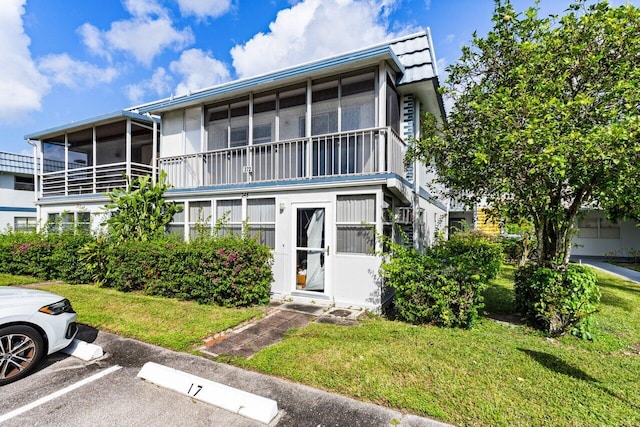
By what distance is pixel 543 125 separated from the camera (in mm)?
4559

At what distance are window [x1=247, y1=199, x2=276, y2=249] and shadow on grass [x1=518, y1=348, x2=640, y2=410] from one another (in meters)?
5.75

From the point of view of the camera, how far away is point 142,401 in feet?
11.3

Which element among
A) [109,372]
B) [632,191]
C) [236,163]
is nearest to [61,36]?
[236,163]

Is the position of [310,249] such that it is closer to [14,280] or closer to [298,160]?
[298,160]

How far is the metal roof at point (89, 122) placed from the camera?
1114 cm

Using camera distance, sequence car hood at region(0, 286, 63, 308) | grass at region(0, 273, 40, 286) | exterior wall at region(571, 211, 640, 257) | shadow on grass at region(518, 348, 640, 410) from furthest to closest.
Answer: exterior wall at region(571, 211, 640, 257) → grass at region(0, 273, 40, 286) → car hood at region(0, 286, 63, 308) → shadow on grass at region(518, 348, 640, 410)

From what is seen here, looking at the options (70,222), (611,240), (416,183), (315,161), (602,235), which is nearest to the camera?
(315,161)

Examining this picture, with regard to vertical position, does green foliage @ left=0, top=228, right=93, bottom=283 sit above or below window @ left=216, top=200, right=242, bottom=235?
below

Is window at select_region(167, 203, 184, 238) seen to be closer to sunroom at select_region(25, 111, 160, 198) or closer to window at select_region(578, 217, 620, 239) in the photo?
sunroom at select_region(25, 111, 160, 198)

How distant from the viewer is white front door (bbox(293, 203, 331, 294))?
743cm

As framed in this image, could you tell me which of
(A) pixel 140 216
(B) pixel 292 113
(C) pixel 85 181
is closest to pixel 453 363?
(B) pixel 292 113

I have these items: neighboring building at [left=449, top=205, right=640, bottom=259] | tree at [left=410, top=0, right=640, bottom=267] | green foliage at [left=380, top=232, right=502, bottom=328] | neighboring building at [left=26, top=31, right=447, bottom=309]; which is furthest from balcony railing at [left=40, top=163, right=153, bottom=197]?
neighboring building at [left=449, top=205, right=640, bottom=259]

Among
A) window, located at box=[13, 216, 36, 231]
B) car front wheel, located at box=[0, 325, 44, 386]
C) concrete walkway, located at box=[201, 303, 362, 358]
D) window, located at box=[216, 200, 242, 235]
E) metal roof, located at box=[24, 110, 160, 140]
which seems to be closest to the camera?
car front wheel, located at box=[0, 325, 44, 386]

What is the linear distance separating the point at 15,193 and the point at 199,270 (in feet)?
71.9
